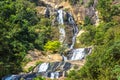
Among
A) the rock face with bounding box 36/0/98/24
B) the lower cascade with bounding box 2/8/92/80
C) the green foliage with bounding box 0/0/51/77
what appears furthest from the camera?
the rock face with bounding box 36/0/98/24

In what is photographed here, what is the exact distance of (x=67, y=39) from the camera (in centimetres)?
5591

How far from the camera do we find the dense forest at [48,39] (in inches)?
787

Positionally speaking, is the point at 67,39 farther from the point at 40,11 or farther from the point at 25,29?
the point at 25,29

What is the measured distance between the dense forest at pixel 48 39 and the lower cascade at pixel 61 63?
1.48m

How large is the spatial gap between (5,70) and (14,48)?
2.90 metres

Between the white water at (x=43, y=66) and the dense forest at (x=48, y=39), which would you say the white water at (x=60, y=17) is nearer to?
the dense forest at (x=48, y=39)

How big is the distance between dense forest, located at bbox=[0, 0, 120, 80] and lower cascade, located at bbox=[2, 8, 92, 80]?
4.86 feet

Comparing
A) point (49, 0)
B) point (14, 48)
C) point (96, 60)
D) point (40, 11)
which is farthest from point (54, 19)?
point (96, 60)

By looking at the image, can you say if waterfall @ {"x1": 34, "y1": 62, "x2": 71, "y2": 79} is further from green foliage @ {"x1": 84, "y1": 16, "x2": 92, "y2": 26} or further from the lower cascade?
green foliage @ {"x1": 84, "y1": 16, "x2": 92, "y2": 26}

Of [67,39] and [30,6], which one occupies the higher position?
[30,6]

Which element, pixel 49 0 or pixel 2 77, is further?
pixel 49 0

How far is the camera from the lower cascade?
3133 centimetres

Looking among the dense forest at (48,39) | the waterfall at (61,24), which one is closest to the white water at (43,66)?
the dense forest at (48,39)

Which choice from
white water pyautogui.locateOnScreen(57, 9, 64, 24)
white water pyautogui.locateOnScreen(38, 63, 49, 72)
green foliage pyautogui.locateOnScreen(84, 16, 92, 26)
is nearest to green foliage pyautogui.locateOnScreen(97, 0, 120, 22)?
green foliage pyautogui.locateOnScreen(84, 16, 92, 26)
